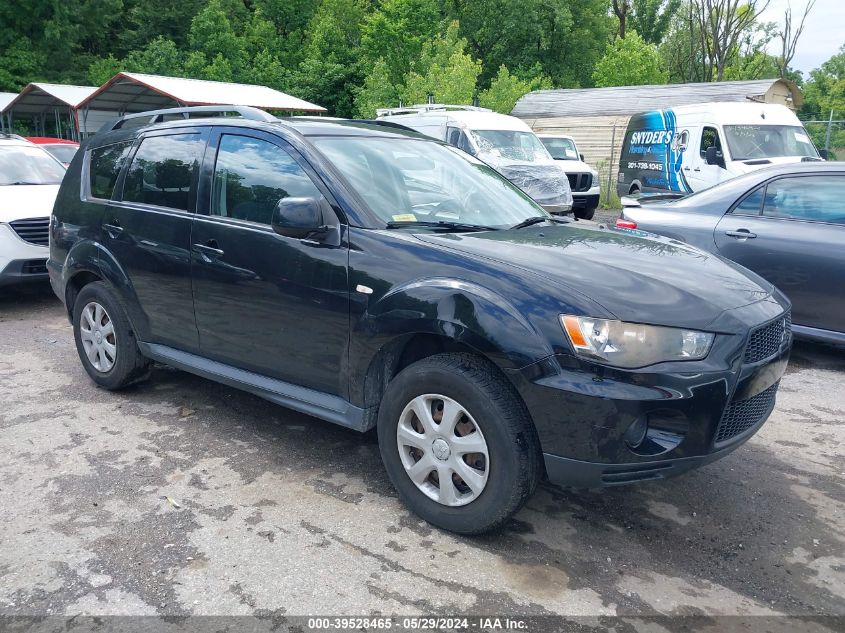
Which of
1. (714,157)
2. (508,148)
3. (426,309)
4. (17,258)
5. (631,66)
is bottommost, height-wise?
(17,258)

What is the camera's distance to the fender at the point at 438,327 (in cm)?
287

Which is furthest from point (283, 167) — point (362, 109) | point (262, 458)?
point (362, 109)

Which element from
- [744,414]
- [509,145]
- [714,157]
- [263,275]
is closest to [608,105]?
[509,145]

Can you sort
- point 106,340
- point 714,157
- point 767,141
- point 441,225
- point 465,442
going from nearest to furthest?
point 465,442, point 441,225, point 106,340, point 714,157, point 767,141

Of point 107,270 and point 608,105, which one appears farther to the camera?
point 608,105

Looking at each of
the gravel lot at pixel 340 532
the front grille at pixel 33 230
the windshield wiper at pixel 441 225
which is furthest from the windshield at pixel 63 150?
the windshield wiper at pixel 441 225

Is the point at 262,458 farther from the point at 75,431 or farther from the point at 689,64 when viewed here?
the point at 689,64

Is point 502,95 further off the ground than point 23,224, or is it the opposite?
point 502,95

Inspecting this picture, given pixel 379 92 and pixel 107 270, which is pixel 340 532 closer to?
pixel 107 270

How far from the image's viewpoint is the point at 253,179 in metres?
3.96

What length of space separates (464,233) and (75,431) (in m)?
2.62

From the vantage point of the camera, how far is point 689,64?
4056 cm

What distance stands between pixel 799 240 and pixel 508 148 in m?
8.79

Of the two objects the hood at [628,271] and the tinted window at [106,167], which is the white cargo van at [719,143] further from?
the tinted window at [106,167]
